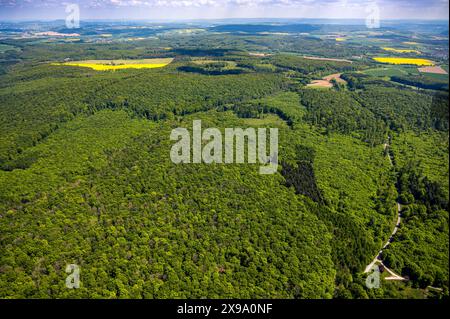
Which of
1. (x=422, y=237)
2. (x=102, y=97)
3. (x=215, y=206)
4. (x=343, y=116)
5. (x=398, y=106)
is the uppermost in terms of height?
(x=102, y=97)

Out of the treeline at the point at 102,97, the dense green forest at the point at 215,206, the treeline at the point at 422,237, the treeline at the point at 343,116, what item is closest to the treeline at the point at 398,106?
the dense green forest at the point at 215,206

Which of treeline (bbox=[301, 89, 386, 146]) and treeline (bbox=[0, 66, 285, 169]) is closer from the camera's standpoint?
treeline (bbox=[0, 66, 285, 169])

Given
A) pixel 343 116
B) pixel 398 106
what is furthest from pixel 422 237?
pixel 398 106

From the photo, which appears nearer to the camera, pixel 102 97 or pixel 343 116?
pixel 343 116

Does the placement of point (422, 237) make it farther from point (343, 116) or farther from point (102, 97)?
point (102, 97)

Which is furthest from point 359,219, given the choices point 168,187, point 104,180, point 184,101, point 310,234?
point 184,101

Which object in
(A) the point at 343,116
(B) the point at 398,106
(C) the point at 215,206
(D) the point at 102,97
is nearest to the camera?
(C) the point at 215,206

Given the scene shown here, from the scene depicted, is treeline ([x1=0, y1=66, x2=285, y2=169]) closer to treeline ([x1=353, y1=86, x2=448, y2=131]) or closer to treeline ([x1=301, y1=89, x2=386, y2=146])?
treeline ([x1=301, y1=89, x2=386, y2=146])

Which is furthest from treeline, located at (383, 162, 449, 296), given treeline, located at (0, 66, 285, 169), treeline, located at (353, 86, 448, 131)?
treeline, located at (0, 66, 285, 169)
